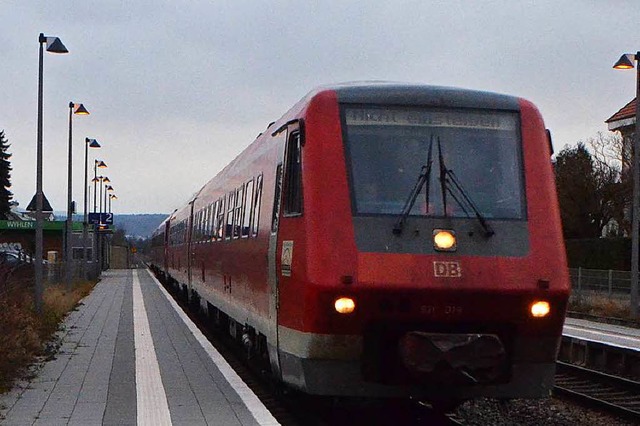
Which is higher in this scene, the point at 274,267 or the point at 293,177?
the point at 293,177

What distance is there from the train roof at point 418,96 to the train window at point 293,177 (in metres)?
0.53

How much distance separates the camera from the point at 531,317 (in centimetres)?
902

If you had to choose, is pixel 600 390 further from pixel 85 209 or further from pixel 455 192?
pixel 85 209

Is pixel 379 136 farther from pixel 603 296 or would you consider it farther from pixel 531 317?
pixel 603 296

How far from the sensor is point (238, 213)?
14.7 meters

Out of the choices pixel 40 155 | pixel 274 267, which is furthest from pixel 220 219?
pixel 274 267

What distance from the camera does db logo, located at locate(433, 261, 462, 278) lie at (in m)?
8.88

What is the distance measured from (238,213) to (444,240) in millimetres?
6118

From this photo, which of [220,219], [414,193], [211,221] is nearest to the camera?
[414,193]

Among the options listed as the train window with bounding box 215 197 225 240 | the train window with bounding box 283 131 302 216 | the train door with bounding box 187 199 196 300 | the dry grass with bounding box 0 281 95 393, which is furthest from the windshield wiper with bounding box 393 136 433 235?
the train door with bounding box 187 199 196 300

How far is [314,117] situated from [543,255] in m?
2.31

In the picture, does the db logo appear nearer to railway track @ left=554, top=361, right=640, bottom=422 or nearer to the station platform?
the station platform

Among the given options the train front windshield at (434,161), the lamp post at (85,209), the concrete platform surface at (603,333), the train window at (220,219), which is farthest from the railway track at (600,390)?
the lamp post at (85,209)

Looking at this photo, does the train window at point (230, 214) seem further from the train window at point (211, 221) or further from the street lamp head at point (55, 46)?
the street lamp head at point (55, 46)
